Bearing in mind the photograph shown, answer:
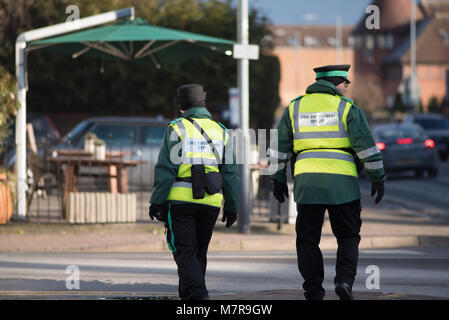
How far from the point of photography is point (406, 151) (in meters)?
24.2

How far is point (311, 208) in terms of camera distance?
673cm

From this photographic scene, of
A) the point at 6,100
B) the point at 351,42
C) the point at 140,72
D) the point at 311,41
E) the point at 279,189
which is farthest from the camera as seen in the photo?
the point at 311,41

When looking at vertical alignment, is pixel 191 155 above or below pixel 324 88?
below

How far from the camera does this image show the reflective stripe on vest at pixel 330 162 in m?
6.66

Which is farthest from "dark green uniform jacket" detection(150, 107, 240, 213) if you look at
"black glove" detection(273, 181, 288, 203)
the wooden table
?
the wooden table

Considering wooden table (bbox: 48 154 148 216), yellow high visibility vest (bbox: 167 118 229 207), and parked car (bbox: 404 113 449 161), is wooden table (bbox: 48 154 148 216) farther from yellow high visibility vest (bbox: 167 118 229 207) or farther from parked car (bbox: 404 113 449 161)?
parked car (bbox: 404 113 449 161)

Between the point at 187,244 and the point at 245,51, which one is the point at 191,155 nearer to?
the point at 187,244

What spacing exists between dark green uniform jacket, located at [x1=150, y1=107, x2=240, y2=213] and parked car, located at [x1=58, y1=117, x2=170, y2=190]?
39.6 ft

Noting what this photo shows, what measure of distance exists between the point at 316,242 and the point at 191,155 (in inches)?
45.8

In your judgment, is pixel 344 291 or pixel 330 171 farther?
pixel 330 171

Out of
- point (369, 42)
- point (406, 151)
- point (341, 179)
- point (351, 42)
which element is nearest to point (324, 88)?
point (341, 179)
